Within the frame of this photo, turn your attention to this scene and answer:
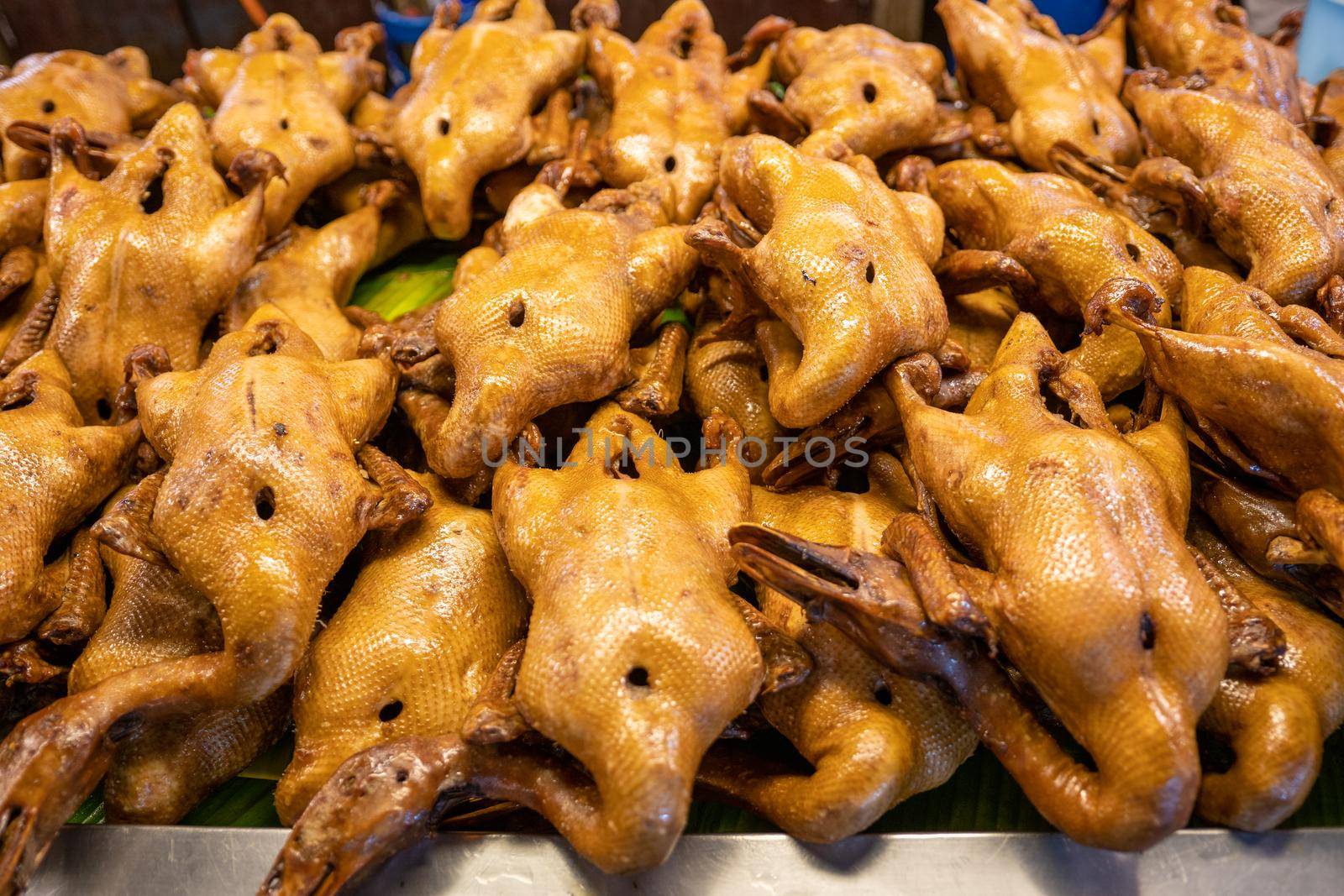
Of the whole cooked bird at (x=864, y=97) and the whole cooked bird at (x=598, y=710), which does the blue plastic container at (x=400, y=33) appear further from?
the whole cooked bird at (x=598, y=710)

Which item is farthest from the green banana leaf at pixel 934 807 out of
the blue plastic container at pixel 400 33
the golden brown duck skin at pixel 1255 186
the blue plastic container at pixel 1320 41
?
the blue plastic container at pixel 400 33

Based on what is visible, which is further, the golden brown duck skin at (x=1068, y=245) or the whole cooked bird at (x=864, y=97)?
the whole cooked bird at (x=864, y=97)

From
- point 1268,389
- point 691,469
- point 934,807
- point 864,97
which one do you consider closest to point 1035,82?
point 864,97

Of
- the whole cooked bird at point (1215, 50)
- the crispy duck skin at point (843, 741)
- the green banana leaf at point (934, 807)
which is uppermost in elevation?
the whole cooked bird at point (1215, 50)

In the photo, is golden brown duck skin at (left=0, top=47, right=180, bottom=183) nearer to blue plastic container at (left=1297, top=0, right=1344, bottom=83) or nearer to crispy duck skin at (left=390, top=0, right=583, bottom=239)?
crispy duck skin at (left=390, top=0, right=583, bottom=239)

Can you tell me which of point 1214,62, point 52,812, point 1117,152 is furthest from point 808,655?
point 1214,62

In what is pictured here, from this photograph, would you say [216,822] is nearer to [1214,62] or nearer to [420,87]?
[420,87]
